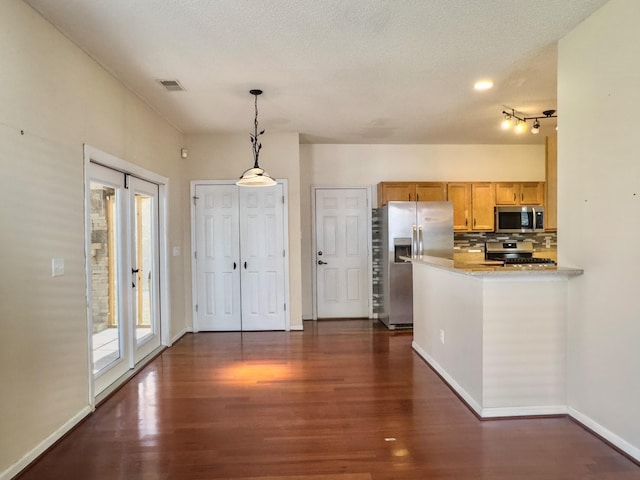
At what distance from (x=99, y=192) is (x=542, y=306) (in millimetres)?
3590

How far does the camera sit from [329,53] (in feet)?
9.59

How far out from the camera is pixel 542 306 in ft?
8.95

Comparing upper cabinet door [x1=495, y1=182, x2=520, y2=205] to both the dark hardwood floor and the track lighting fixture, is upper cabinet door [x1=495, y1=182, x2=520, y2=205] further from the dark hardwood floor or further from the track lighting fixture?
the dark hardwood floor

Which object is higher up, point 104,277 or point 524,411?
point 104,277

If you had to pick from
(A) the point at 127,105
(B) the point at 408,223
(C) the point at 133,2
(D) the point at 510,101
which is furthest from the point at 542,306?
(A) the point at 127,105

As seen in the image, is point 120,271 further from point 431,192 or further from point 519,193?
point 519,193

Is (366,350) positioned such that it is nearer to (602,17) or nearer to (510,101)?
(510,101)

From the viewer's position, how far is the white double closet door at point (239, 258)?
17.3 feet

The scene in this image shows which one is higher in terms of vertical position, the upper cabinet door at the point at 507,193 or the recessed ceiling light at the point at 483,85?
the recessed ceiling light at the point at 483,85

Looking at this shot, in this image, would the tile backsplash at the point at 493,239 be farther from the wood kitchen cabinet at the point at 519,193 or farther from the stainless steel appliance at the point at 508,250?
the wood kitchen cabinet at the point at 519,193

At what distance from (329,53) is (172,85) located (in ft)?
5.12

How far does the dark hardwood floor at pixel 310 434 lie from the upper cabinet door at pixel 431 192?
2.69 meters

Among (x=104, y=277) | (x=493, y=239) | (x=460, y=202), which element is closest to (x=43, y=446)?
(x=104, y=277)

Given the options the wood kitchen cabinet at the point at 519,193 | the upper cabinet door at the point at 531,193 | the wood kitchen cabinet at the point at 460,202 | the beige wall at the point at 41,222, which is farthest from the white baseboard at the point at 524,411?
the upper cabinet door at the point at 531,193
